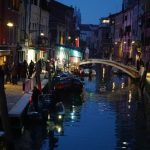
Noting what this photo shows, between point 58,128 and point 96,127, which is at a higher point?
point 58,128

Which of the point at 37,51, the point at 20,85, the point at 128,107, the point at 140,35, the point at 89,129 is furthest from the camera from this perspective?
the point at 140,35

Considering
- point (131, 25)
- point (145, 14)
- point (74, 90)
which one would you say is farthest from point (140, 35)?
point (74, 90)

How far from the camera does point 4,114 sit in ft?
74.7

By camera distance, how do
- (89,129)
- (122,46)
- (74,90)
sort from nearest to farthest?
(89,129)
(74,90)
(122,46)

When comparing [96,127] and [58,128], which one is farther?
[96,127]

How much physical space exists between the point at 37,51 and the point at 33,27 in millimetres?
3245

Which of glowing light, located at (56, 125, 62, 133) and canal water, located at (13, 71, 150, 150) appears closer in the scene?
canal water, located at (13, 71, 150, 150)

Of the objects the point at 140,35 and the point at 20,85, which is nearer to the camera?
the point at 20,85

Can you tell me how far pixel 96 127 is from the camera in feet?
108

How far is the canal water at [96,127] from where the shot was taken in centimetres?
2750

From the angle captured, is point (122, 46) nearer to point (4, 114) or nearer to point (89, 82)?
point (89, 82)

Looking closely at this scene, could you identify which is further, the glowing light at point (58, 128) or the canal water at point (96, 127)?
the glowing light at point (58, 128)

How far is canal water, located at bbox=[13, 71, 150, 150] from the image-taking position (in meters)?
27.5

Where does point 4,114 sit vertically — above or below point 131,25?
below
